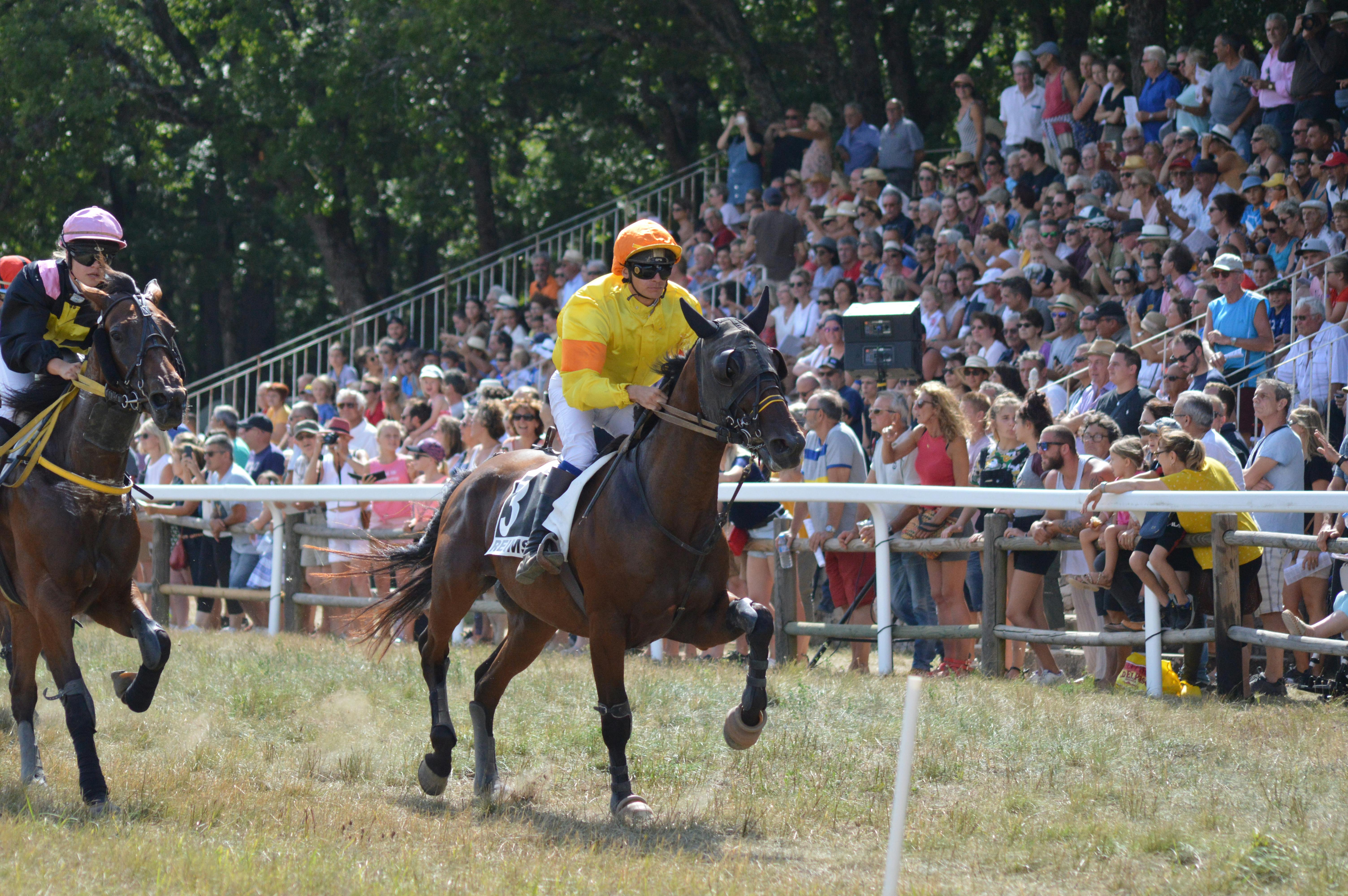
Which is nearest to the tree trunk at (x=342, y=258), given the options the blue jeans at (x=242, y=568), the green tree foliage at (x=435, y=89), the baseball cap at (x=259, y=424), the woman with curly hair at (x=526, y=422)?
the green tree foliage at (x=435, y=89)

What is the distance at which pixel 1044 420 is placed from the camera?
9453 millimetres

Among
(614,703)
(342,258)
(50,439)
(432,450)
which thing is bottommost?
(614,703)

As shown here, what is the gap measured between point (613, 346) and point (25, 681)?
329 centimetres

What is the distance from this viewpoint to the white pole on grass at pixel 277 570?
39.6 feet

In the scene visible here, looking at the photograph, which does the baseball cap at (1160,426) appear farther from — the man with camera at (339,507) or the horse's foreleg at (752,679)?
the man with camera at (339,507)

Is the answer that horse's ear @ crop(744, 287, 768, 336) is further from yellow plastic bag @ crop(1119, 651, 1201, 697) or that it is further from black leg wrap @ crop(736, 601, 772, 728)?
yellow plastic bag @ crop(1119, 651, 1201, 697)

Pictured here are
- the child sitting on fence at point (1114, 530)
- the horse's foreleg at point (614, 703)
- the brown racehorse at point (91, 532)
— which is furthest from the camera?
the child sitting on fence at point (1114, 530)

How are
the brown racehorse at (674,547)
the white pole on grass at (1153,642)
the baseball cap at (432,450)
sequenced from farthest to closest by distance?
1. the baseball cap at (432,450)
2. the white pole on grass at (1153,642)
3. the brown racehorse at (674,547)

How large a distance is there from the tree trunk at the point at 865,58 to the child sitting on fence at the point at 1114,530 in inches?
454

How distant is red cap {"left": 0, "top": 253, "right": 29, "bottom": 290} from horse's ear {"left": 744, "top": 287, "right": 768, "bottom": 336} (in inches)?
170

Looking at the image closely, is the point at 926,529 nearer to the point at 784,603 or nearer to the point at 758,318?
the point at 784,603

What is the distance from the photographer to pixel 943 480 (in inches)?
387

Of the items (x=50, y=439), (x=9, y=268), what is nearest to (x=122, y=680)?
(x=50, y=439)

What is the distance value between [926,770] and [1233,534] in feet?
7.81
